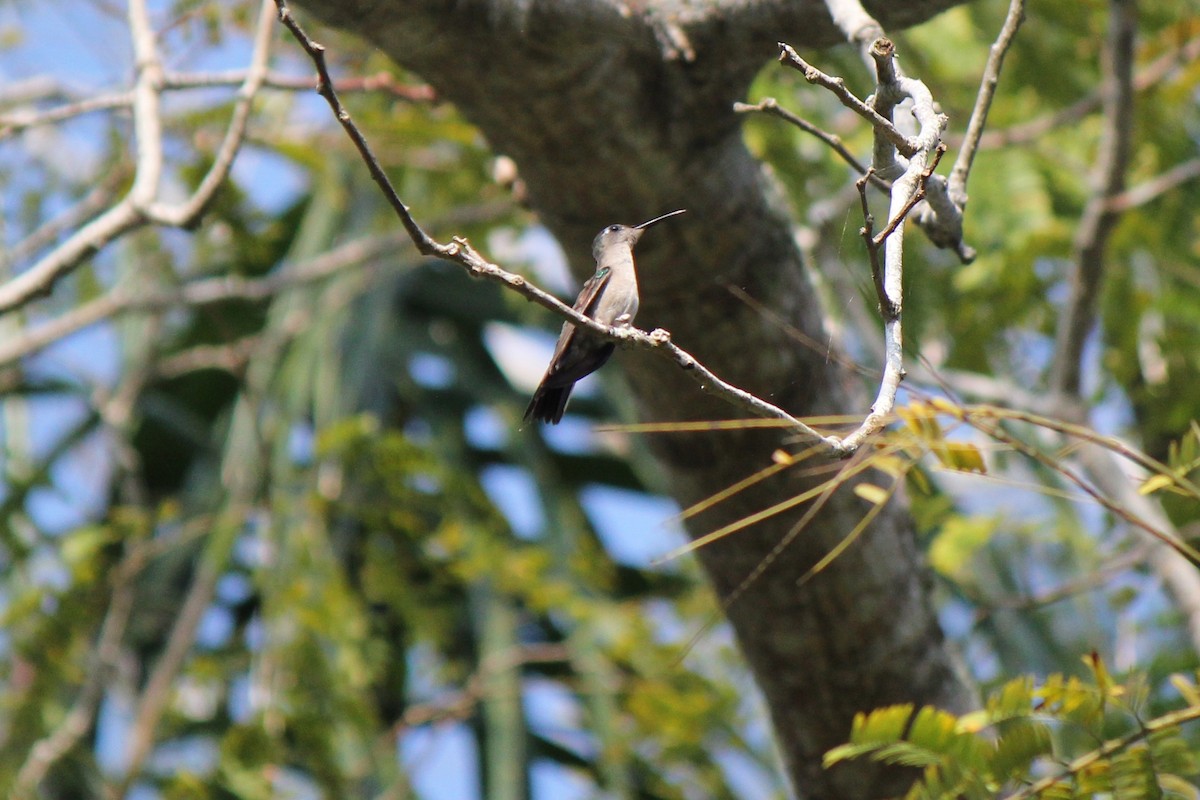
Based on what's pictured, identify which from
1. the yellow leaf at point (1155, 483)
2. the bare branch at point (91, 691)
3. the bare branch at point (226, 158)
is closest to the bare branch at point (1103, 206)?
the yellow leaf at point (1155, 483)

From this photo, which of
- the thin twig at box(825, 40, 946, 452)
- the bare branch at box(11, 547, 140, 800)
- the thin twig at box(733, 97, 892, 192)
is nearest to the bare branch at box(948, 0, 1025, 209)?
the thin twig at box(733, 97, 892, 192)

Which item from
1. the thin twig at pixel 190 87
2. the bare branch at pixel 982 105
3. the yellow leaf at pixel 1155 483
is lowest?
the yellow leaf at pixel 1155 483

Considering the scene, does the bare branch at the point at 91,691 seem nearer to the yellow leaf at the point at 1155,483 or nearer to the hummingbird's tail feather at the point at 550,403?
the hummingbird's tail feather at the point at 550,403

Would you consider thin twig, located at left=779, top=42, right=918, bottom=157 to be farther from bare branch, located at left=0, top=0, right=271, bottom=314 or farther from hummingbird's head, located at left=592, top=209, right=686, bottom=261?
bare branch, located at left=0, top=0, right=271, bottom=314

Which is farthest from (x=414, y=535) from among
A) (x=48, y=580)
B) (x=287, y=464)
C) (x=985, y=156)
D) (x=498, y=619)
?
(x=985, y=156)

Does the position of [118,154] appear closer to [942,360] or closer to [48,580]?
[48,580]

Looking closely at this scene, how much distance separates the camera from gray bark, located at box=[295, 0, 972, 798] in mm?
2494

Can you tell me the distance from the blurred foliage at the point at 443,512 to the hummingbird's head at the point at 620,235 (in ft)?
3.64

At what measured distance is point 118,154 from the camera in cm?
590

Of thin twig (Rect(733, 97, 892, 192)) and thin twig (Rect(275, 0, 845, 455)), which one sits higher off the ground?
thin twig (Rect(733, 97, 892, 192))

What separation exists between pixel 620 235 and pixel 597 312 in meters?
0.18

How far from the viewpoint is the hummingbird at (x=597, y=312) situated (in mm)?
2363

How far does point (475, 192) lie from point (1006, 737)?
4623 mm

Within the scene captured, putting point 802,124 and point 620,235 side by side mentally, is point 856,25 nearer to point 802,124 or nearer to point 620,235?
point 802,124
